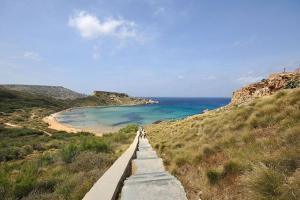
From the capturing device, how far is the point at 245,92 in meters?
36.0

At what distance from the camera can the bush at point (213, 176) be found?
555 cm

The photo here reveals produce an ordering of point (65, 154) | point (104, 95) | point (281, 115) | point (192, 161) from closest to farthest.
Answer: point (192, 161) → point (281, 115) → point (65, 154) → point (104, 95)

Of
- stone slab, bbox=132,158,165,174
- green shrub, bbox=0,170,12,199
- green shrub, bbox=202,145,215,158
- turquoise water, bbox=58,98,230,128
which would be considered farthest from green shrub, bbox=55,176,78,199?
turquoise water, bbox=58,98,230,128

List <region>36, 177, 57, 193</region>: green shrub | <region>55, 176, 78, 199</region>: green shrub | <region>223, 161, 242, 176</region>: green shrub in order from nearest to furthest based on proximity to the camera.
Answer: <region>223, 161, 242, 176</region>: green shrub → <region>55, 176, 78, 199</region>: green shrub → <region>36, 177, 57, 193</region>: green shrub

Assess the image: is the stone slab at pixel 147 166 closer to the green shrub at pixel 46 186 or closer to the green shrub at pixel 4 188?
the green shrub at pixel 46 186

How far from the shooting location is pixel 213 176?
563 centimetres

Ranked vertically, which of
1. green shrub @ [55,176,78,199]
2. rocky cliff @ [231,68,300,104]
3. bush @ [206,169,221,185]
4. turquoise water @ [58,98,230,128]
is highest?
rocky cliff @ [231,68,300,104]

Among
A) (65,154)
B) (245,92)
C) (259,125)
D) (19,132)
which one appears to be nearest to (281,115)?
(259,125)

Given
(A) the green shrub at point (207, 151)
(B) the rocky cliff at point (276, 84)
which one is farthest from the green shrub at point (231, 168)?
(B) the rocky cliff at point (276, 84)

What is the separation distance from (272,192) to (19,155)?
20.5 meters

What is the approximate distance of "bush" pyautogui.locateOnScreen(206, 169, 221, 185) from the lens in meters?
5.55

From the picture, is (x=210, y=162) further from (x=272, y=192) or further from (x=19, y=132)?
(x=19, y=132)

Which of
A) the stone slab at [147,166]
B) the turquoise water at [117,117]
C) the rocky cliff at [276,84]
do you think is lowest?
the turquoise water at [117,117]

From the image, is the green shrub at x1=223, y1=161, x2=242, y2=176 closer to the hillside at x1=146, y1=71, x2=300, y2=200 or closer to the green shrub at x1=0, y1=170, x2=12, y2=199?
the hillside at x1=146, y1=71, x2=300, y2=200
